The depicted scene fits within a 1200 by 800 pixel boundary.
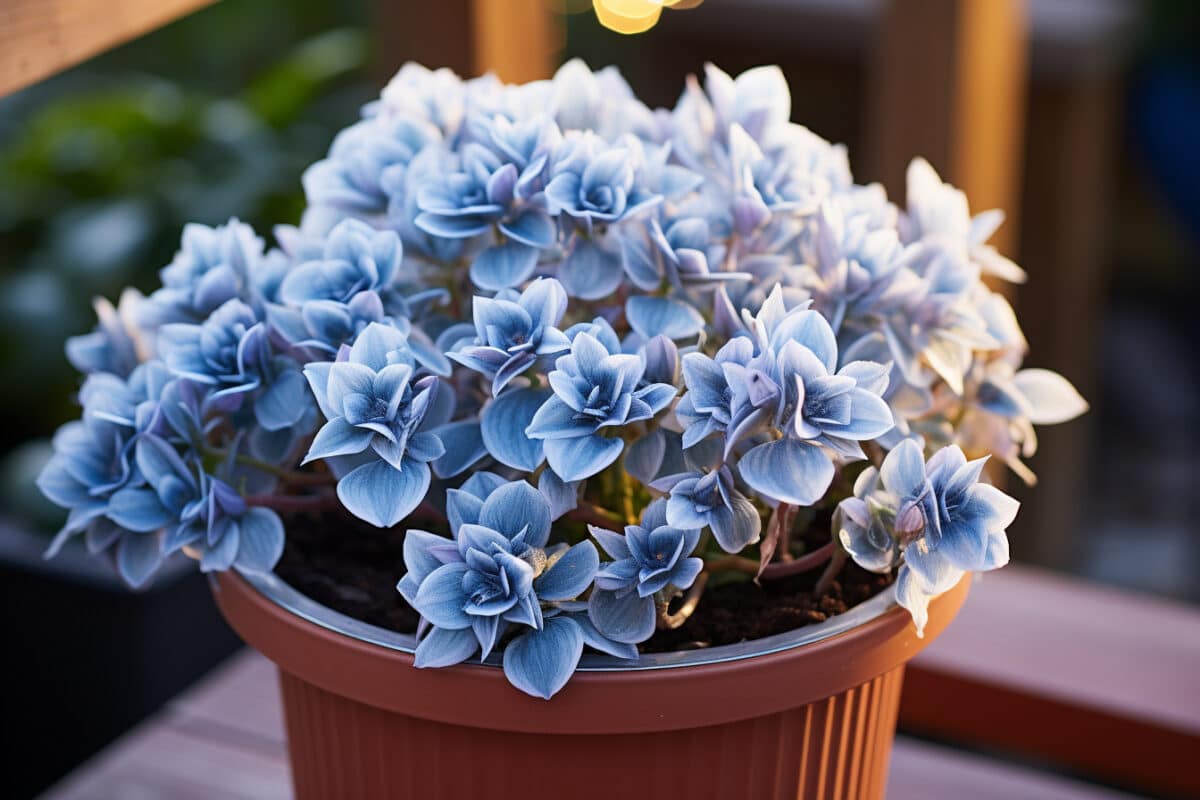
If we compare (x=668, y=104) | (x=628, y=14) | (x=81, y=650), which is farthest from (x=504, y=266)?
(x=628, y=14)

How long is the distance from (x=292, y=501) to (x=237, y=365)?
8 cm

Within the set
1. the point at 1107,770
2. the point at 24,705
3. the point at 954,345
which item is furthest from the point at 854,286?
the point at 24,705

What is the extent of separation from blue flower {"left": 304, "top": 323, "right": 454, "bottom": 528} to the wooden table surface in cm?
43

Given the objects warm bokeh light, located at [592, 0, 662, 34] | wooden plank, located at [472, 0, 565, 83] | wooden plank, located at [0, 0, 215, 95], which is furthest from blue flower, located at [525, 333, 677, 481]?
warm bokeh light, located at [592, 0, 662, 34]

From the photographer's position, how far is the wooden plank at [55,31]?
622 mm

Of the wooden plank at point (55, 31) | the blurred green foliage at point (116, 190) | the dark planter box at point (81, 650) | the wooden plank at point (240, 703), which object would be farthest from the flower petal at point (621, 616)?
the blurred green foliage at point (116, 190)

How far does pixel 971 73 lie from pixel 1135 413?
196 centimetres

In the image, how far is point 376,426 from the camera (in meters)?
0.51

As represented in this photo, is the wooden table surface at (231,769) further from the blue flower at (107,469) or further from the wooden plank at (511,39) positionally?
the wooden plank at (511,39)

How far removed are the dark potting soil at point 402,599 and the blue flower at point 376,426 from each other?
0.08m

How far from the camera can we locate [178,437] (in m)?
0.61

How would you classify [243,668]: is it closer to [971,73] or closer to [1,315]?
[1,315]

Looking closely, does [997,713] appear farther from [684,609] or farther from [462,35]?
[462,35]

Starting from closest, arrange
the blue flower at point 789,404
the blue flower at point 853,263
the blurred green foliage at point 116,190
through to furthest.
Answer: the blue flower at point 789,404 < the blue flower at point 853,263 < the blurred green foliage at point 116,190
